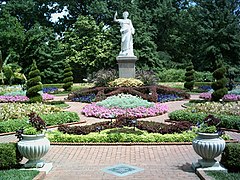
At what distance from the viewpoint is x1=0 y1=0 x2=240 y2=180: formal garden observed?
929cm

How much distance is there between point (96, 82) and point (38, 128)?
52.9 feet

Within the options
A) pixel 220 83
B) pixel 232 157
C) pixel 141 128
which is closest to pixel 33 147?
pixel 232 157

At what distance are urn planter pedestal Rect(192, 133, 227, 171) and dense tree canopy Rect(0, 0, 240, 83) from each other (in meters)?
28.5

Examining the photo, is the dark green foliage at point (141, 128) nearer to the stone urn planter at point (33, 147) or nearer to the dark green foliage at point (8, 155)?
the stone urn planter at point (33, 147)

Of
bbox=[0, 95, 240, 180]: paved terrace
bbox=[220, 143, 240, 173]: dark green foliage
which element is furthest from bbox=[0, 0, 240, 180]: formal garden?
bbox=[0, 95, 240, 180]: paved terrace

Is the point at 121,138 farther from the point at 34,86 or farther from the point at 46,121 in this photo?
the point at 34,86

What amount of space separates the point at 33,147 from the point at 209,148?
342 cm

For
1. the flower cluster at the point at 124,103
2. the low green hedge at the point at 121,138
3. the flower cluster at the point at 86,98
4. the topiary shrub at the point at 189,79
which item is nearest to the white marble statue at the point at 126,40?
the flower cluster at the point at 86,98

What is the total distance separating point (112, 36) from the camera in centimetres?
3809

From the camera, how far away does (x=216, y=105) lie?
14.2 meters

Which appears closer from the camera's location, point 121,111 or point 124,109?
point 121,111

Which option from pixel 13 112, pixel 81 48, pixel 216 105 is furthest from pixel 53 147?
pixel 81 48

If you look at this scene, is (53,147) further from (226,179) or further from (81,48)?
(81,48)

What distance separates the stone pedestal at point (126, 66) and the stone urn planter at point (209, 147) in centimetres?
1625
